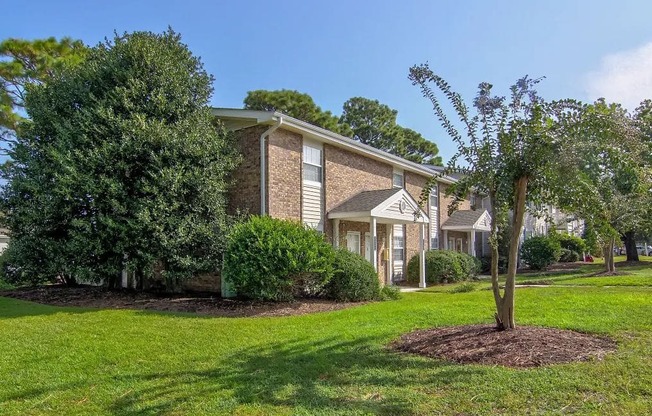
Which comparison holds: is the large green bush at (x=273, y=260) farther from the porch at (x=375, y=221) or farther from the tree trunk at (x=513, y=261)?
the tree trunk at (x=513, y=261)

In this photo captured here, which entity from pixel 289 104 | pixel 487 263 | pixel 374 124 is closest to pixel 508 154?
pixel 487 263

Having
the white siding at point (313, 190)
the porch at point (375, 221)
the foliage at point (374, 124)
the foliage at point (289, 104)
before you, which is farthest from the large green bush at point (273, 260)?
the foliage at point (374, 124)

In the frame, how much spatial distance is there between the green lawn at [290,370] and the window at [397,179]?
11121 millimetres

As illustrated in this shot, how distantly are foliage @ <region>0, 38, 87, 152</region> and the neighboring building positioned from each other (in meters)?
10.2

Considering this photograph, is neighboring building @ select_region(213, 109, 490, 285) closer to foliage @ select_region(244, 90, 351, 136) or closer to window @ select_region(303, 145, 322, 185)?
window @ select_region(303, 145, 322, 185)

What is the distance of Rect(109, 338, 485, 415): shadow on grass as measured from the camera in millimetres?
4336

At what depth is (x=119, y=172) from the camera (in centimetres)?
1111

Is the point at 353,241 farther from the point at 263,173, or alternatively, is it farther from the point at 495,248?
the point at 495,248

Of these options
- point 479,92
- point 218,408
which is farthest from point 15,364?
point 479,92

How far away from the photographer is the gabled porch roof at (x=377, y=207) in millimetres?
14797

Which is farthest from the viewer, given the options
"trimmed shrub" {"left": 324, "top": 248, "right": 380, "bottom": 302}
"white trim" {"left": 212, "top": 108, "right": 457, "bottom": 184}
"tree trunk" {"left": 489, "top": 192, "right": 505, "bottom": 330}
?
"white trim" {"left": 212, "top": 108, "right": 457, "bottom": 184}

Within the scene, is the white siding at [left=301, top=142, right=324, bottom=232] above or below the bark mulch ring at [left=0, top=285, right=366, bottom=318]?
above

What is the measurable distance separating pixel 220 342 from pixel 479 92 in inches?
208

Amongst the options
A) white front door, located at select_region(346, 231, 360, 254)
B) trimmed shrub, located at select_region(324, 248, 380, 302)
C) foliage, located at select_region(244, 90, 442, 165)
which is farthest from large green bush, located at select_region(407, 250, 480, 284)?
foliage, located at select_region(244, 90, 442, 165)
